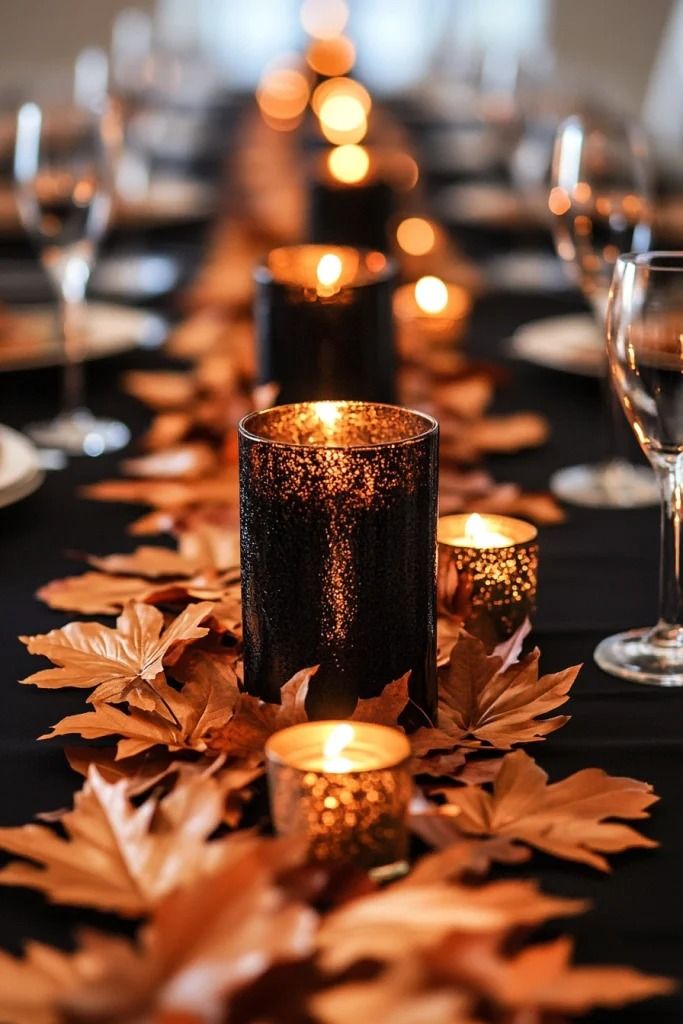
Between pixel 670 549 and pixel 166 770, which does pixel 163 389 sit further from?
pixel 166 770

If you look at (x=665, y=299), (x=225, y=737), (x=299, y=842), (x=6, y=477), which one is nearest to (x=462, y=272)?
(x=6, y=477)

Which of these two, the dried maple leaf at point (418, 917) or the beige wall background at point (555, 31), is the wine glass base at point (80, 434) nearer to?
the dried maple leaf at point (418, 917)

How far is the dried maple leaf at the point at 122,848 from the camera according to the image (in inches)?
20.1

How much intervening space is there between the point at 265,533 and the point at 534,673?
156mm

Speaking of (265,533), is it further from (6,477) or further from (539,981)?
(6,477)

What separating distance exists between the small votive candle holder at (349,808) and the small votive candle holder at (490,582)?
25cm

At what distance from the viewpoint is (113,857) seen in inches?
20.9

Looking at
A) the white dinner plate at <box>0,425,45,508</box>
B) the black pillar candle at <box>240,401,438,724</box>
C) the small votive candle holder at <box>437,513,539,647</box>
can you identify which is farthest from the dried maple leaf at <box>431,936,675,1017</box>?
the white dinner plate at <box>0,425,45,508</box>

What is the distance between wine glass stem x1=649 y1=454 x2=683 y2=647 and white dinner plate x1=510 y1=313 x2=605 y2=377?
23.5 inches

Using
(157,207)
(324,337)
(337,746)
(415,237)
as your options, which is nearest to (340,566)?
(337,746)

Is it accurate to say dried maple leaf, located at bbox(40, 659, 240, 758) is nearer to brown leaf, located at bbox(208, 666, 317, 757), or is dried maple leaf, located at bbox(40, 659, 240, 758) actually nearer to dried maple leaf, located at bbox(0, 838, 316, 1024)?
brown leaf, located at bbox(208, 666, 317, 757)

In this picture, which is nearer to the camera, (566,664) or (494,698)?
(494,698)

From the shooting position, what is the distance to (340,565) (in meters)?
0.64

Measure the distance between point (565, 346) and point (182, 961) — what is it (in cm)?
122
